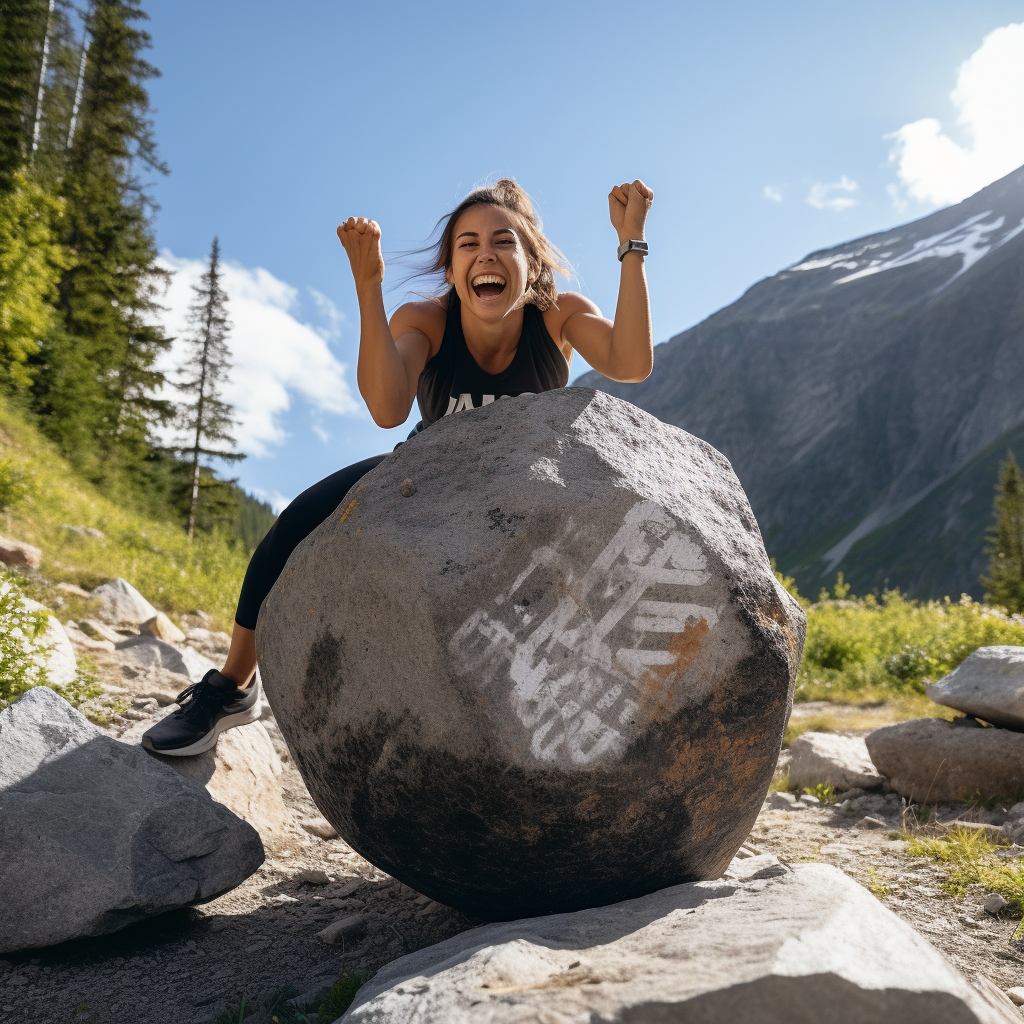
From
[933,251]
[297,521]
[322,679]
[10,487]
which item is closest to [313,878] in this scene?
[322,679]

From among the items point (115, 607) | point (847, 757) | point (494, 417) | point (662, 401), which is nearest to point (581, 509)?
point (494, 417)

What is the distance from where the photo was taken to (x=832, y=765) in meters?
5.39

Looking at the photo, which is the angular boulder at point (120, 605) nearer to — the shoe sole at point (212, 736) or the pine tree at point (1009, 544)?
the shoe sole at point (212, 736)

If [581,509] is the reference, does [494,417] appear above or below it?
above

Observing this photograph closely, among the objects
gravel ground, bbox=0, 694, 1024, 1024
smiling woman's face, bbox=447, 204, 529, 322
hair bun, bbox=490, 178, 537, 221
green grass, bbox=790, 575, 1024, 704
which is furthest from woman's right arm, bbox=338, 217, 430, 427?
green grass, bbox=790, 575, 1024, 704

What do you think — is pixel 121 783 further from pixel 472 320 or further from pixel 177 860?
pixel 472 320

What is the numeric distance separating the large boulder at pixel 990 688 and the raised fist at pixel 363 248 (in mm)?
4749

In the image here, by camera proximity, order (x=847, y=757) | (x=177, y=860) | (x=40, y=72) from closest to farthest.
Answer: (x=177, y=860) → (x=847, y=757) → (x=40, y=72)

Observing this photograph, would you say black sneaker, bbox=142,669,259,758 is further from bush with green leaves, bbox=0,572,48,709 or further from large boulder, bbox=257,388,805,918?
large boulder, bbox=257,388,805,918

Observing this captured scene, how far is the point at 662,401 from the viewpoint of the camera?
387 feet

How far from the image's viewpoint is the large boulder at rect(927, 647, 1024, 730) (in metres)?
5.02

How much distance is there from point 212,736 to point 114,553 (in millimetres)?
7487

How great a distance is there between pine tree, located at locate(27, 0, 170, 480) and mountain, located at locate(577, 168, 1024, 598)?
58805 millimetres

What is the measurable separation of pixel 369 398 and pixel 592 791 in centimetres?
164
